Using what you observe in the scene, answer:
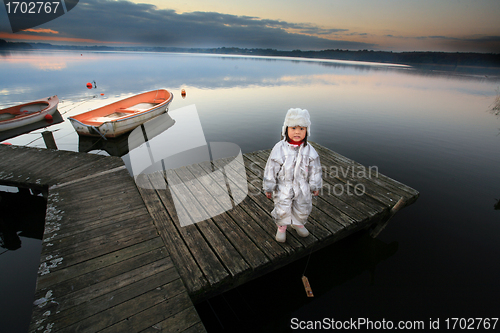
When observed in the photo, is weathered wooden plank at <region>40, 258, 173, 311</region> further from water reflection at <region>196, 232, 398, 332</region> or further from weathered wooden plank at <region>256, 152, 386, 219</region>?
weathered wooden plank at <region>256, 152, 386, 219</region>

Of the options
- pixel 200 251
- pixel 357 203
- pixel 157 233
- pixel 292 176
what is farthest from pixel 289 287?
pixel 157 233

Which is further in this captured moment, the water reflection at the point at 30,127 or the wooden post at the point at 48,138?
the water reflection at the point at 30,127

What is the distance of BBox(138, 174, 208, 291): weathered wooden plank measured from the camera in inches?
121

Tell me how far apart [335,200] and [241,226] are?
7.57 ft

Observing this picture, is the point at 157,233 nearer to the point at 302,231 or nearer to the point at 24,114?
the point at 302,231

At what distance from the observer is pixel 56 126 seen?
1524cm

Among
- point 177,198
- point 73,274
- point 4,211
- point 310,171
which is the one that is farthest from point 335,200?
point 4,211

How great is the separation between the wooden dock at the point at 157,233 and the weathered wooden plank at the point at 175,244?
16mm

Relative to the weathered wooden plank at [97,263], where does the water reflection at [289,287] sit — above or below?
below

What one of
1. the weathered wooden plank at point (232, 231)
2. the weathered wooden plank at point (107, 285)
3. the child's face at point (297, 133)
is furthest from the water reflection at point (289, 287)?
the child's face at point (297, 133)

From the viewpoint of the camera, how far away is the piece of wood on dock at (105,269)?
8.09 ft

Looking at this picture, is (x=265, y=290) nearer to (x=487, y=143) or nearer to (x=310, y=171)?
(x=310, y=171)

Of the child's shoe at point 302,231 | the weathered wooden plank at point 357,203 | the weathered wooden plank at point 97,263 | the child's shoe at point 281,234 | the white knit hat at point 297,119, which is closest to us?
the weathered wooden plank at point 97,263

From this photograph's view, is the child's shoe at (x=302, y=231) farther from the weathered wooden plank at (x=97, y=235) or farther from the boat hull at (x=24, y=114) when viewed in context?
the boat hull at (x=24, y=114)
